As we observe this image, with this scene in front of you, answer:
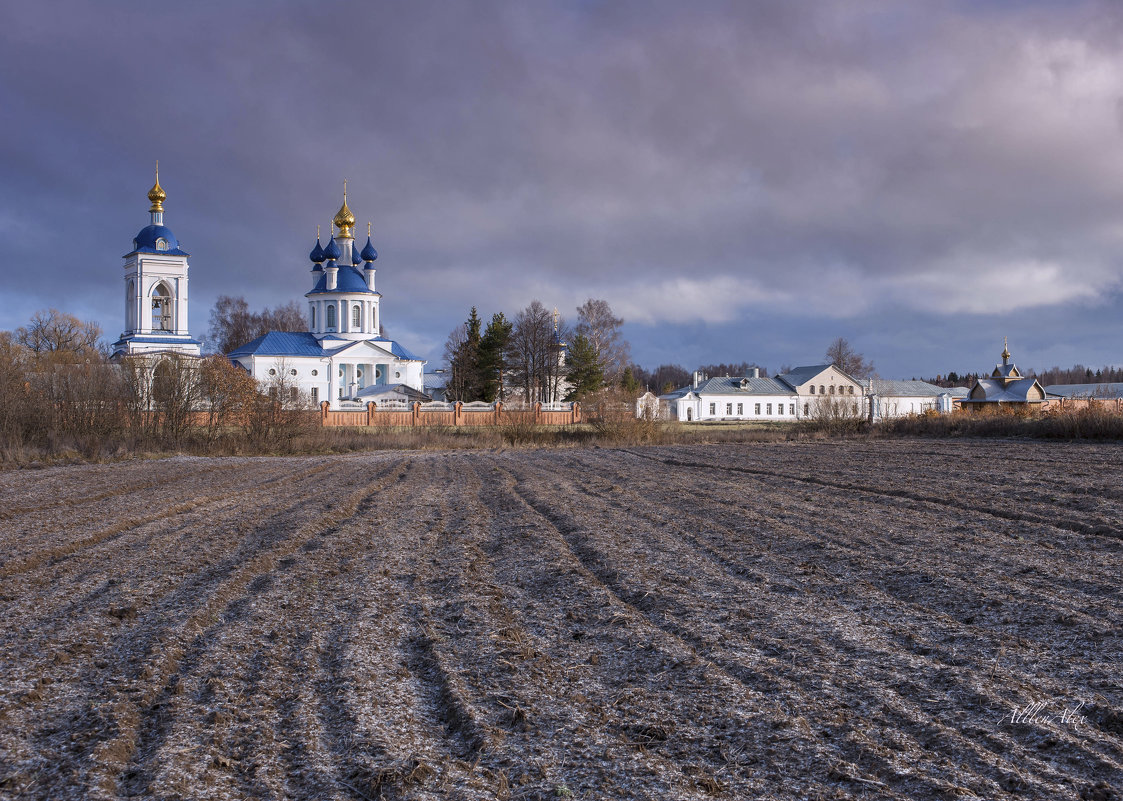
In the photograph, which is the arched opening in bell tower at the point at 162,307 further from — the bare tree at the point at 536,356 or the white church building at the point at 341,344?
the bare tree at the point at 536,356

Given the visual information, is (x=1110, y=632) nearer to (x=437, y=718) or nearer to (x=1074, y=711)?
(x=1074, y=711)

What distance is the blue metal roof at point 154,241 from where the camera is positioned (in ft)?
191

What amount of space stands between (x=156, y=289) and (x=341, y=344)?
45.8 feet

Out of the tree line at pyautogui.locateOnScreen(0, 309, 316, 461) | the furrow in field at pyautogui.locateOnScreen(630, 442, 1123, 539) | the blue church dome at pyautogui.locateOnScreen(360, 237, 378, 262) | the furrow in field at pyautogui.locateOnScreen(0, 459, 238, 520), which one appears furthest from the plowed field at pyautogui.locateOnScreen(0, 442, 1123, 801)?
the blue church dome at pyautogui.locateOnScreen(360, 237, 378, 262)

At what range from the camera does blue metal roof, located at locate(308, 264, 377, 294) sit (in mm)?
68250

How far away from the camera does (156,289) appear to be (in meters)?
59.5

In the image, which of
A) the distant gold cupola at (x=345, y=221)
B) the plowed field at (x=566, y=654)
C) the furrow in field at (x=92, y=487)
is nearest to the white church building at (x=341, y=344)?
the distant gold cupola at (x=345, y=221)

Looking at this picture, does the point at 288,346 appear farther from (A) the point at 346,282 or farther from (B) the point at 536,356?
(B) the point at 536,356

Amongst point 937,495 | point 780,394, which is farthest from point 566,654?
point 780,394

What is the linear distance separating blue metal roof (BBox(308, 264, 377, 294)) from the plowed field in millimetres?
58837

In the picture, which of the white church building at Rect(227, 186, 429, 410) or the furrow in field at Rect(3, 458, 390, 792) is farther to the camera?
the white church building at Rect(227, 186, 429, 410)

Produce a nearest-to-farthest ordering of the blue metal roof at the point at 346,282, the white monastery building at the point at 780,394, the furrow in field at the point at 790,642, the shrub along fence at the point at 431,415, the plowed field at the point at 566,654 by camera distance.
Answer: the plowed field at the point at 566,654, the furrow in field at the point at 790,642, the shrub along fence at the point at 431,415, the blue metal roof at the point at 346,282, the white monastery building at the point at 780,394

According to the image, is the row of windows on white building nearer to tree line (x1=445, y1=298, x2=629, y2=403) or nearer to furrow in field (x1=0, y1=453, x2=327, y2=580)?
tree line (x1=445, y1=298, x2=629, y2=403)

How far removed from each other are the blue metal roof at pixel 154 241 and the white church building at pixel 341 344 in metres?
8.97
